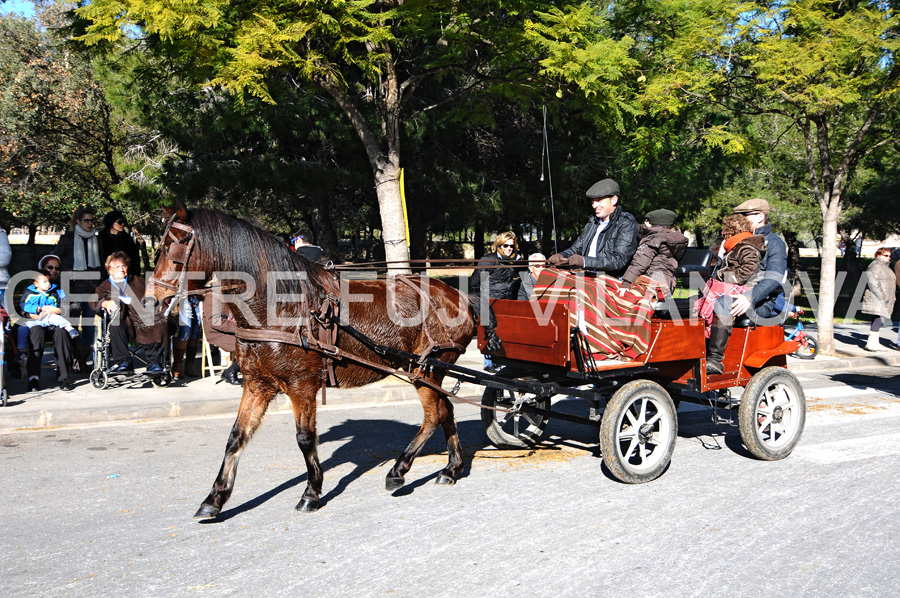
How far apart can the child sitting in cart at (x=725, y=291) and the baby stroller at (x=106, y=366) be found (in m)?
6.96

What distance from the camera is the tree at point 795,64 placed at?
1212 cm

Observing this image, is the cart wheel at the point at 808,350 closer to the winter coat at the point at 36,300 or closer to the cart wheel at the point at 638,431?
the cart wheel at the point at 638,431

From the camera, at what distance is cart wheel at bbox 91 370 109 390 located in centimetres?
998

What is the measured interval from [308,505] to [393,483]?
2.30ft

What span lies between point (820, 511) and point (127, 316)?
8604 millimetres

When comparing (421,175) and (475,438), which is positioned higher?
(421,175)

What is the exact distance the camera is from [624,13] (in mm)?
14211

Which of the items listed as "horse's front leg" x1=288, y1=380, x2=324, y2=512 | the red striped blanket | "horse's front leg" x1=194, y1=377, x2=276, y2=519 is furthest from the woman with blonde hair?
"horse's front leg" x1=194, y1=377, x2=276, y2=519

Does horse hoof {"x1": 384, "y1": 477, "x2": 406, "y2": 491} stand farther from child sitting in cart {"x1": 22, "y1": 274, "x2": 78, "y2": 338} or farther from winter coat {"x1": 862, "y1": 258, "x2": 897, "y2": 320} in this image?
winter coat {"x1": 862, "y1": 258, "x2": 897, "y2": 320}

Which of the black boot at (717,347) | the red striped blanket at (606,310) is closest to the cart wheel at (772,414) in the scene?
the black boot at (717,347)

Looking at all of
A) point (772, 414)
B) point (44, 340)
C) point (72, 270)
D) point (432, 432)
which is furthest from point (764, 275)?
point (72, 270)

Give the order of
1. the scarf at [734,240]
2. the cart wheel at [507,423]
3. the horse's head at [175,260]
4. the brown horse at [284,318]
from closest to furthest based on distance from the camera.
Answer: the horse's head at [175,260], the brown horse at [284,318], the scarf at [734,240], the cart wheel at [507,423]

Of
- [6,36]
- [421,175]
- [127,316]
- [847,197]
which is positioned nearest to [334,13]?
[127,316]

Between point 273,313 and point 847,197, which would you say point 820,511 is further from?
point 847,197
